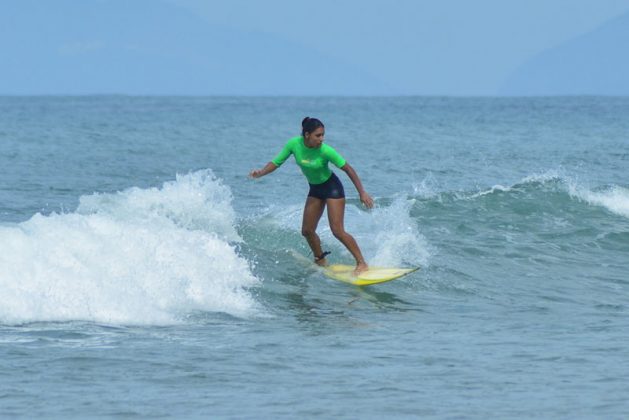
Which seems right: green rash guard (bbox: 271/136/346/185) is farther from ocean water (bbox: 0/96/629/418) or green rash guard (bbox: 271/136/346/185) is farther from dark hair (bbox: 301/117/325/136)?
ocean water (bbox: 0/96/629/418)

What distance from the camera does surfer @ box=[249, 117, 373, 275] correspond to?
12.9 metres

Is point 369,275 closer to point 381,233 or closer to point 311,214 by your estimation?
point 311,214

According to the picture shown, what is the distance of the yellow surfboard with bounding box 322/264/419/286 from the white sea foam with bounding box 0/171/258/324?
0.99 metres

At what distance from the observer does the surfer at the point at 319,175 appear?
1292cm

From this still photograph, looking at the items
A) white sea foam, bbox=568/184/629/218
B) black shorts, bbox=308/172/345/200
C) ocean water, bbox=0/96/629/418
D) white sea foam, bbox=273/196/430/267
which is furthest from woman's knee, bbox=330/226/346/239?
white sea foam, bbox=568/184/629/218

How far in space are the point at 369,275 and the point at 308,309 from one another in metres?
1.41

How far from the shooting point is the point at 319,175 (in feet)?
44.1

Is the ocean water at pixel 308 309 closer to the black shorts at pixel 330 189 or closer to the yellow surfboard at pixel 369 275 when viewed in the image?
the yellow surfboard at pixel 369 275

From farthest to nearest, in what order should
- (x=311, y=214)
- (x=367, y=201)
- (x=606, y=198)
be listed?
(x=606, y=198) < (x=311, y=214) < (x=367, y=201)

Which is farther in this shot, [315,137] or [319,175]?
[319,175]

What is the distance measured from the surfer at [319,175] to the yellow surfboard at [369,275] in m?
0.11

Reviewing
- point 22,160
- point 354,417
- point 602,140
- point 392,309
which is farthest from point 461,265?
point 602,140

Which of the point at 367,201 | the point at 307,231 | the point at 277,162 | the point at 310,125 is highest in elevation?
the point at 310,125

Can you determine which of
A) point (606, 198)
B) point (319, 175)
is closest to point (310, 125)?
point (319, 175)
